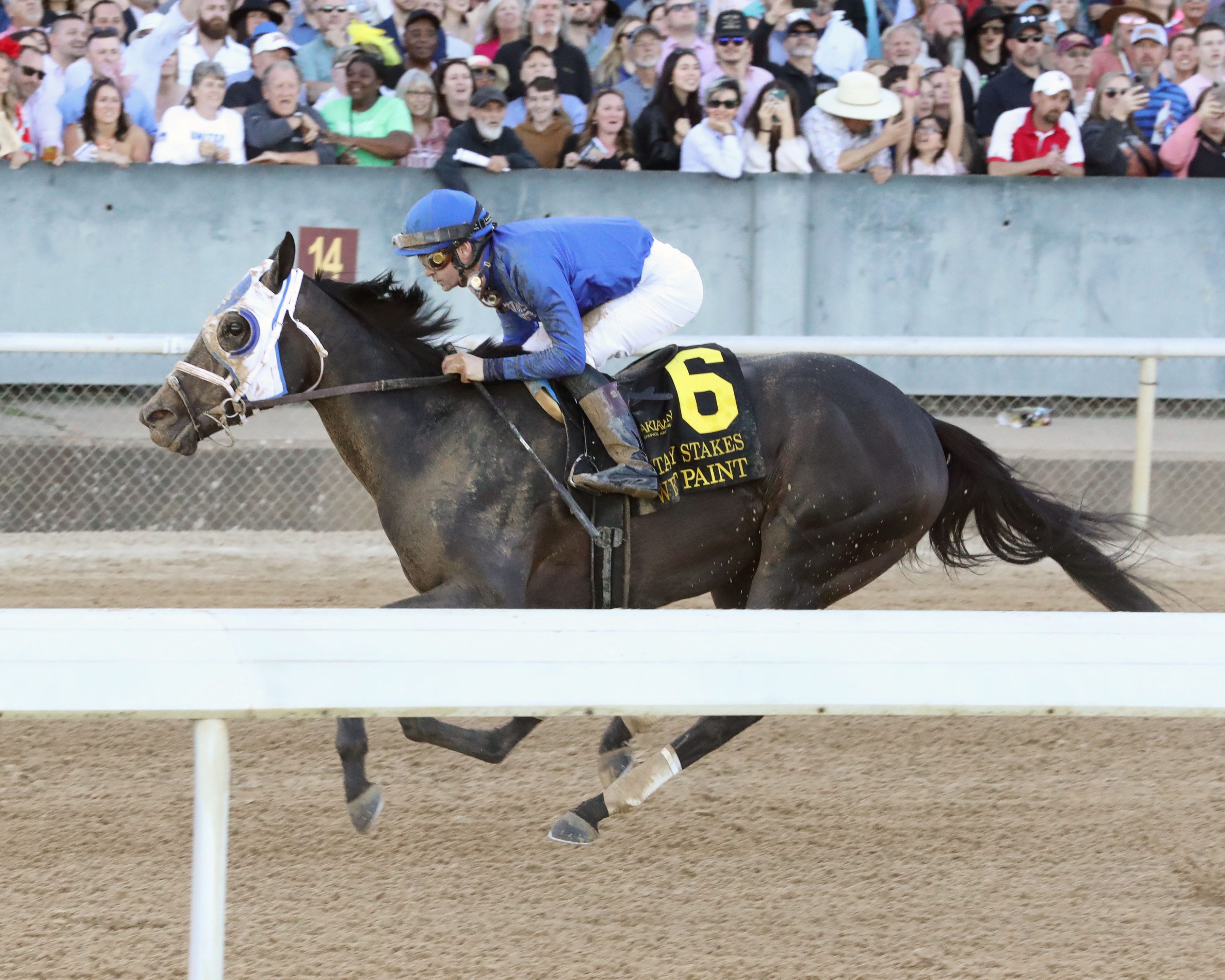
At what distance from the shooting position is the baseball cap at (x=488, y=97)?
23.8 ft

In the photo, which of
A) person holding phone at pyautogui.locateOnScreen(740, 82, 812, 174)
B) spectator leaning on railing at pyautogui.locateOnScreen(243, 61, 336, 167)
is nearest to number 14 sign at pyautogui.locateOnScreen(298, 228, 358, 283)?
spectator leaning on railing at pyautogui.locateOnScreen(243, 61, 336, 167)

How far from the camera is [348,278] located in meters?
7.29

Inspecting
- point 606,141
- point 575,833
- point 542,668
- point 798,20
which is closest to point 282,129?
point 606,141

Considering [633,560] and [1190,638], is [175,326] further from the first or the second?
[1190,638]

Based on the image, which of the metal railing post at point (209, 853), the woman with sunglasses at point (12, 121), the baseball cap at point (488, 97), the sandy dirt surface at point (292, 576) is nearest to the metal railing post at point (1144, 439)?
the sandy dirt surface at point (292, 576)

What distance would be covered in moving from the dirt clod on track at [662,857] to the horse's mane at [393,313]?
1168 millimetres

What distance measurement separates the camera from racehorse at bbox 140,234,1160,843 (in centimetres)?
357

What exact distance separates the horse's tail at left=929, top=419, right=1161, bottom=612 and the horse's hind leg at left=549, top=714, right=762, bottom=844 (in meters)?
0.92

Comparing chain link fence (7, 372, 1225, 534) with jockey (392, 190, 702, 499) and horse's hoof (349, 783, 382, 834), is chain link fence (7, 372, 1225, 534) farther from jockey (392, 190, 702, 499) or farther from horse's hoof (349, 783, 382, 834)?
horse's hoof (349, 783, 382, 834)

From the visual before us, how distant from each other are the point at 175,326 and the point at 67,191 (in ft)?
2.78

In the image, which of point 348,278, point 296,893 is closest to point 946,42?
point 348,278

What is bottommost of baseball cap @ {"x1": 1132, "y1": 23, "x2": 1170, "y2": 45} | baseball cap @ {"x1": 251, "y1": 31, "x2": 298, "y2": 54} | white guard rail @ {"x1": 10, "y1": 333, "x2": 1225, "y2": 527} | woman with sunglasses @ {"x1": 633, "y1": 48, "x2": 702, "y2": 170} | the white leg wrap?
the white leg wrap

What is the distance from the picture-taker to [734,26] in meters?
7.68

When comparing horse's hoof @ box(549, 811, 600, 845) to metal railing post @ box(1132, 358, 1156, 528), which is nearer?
horse's hoof @ box(549, 811, 600, 845)
